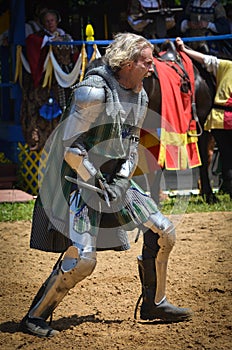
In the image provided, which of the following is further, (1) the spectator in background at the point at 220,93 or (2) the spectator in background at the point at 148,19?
(2) the spectator in background at the point at 148,19

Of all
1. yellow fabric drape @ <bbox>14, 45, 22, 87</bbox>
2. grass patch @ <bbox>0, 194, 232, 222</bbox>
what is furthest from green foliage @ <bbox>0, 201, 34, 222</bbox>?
yellow fabric drape @ <bbox>14, 45, 22, 87</bbox>

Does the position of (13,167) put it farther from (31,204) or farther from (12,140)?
(31,204)

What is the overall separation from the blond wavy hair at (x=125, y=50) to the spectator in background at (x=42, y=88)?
507 centimetres

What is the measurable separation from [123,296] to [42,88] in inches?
183

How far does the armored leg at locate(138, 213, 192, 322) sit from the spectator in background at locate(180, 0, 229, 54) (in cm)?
550

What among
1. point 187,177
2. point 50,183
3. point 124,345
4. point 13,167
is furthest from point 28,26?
point 124,345

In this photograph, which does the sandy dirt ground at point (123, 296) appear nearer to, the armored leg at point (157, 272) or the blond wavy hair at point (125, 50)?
the armored leg at point (157, 272)

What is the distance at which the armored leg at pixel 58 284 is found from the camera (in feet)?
14.2

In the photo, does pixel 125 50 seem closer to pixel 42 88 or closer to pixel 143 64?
pixel 143 64

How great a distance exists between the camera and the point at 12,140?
10.3 metres

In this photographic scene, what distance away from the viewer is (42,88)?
9.66m

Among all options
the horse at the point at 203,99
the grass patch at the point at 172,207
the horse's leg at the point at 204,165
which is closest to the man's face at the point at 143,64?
the grass patch at the point at 172,207

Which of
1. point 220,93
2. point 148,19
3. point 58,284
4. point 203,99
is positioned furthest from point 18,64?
point 58,284

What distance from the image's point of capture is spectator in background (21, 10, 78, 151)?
9438 mm
